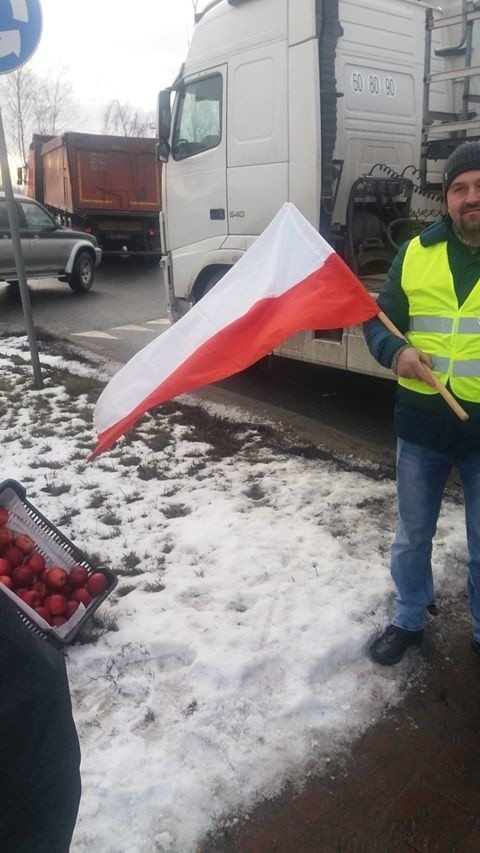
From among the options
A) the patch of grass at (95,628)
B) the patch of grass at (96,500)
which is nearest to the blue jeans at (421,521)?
the patch of grass at (95,628)

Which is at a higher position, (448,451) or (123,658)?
(448,451)

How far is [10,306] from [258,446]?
887cm

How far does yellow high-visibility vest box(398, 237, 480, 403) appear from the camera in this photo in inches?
99.2

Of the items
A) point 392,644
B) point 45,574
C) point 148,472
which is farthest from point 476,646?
point 148,472

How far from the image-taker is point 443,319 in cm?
256

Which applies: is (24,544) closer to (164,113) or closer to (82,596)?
(82,596)

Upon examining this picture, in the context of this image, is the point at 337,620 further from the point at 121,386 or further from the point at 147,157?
the point at 147,157

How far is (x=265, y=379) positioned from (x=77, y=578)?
14.8 ft

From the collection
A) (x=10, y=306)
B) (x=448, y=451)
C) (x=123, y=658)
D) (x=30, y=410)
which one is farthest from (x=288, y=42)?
(x=10, y=306)

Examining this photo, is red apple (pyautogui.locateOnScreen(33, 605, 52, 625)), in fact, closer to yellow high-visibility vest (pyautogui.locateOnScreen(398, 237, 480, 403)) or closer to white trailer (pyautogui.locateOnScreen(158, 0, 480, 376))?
yellow high-visibility vest (pyautogui.locateOnScreen(398, 237, 480, 403))

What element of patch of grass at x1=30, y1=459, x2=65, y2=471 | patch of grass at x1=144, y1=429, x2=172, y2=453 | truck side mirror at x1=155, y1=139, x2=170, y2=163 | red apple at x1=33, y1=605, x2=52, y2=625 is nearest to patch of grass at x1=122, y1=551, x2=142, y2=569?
red apple at x1=33, y1=605, x2=52, y2=625

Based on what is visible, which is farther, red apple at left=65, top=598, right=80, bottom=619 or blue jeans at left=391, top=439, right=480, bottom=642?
red apple at left=65, top=598, right=80, bottom=619

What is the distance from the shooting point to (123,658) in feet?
9.71

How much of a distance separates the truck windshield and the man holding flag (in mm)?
4496
